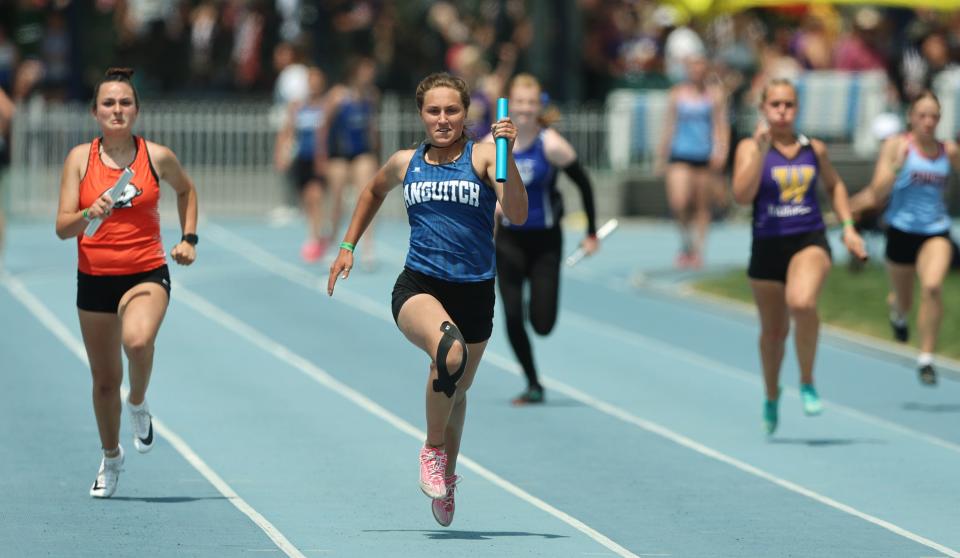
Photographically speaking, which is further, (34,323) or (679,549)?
(34,323)

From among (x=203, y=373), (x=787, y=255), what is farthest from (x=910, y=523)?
(x=203, y=373)

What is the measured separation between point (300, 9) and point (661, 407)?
15.1 m

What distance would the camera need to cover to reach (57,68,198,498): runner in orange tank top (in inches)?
373

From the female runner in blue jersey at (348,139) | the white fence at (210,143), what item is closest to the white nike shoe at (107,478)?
the female runner in blue jersey at (348,139)

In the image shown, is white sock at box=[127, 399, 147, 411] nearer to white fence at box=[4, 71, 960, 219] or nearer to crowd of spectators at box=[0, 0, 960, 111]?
white fence at box=[4, 71, 960, 219]

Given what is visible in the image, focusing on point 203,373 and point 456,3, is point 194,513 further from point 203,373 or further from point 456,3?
point 456,3

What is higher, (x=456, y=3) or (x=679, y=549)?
(x=456, y=3)

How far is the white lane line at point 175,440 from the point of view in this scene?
8.95m

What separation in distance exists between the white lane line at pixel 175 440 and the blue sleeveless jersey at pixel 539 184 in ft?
8.92

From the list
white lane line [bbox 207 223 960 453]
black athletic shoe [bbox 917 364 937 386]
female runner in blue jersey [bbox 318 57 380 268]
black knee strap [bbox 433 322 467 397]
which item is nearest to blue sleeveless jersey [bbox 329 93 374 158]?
female runner in blue jersey [bbox 318 57 380 268]

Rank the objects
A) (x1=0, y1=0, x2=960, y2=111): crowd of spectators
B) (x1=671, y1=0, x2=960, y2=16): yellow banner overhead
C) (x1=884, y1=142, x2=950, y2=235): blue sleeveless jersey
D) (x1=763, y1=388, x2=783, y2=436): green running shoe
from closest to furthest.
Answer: (x1=763, y1=388, x2=783, y2=436): green running shoe, (x1=884, y1=142, x2=950, y2=235): blue sleeveless jersey, (x1=671, y1=0, x2=960, y2=16): yellow banner overhead, (x1=0, y1=0, x2=960, y2=111): crowd of spectators

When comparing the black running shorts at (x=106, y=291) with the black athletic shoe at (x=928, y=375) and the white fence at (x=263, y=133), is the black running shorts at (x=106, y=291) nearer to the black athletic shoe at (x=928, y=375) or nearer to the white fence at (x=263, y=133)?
the black athletic shoe at (x=928, y=375)

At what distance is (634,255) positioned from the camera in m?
23.2

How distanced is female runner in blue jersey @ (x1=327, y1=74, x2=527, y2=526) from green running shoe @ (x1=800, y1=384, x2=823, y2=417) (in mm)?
3598
